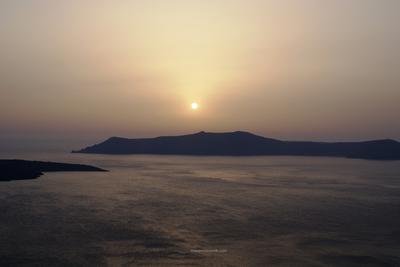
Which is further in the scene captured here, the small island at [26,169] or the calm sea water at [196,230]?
the small island at [26,169]

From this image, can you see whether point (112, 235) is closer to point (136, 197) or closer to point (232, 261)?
point (232, 261)

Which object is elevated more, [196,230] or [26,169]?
[26,169]

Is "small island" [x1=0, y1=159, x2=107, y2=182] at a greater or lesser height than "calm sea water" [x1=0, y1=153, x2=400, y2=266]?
greater

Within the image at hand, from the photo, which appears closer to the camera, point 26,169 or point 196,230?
point 196,230

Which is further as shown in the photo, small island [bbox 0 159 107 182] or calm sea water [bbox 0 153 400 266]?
small island [bbox 0 159 107 182]

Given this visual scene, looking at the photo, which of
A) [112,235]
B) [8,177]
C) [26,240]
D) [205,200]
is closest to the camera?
[26,240]

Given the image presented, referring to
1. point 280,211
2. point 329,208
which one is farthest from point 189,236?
point 329,208

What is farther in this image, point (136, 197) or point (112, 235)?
point (136, 197)

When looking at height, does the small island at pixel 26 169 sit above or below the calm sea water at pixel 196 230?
above
